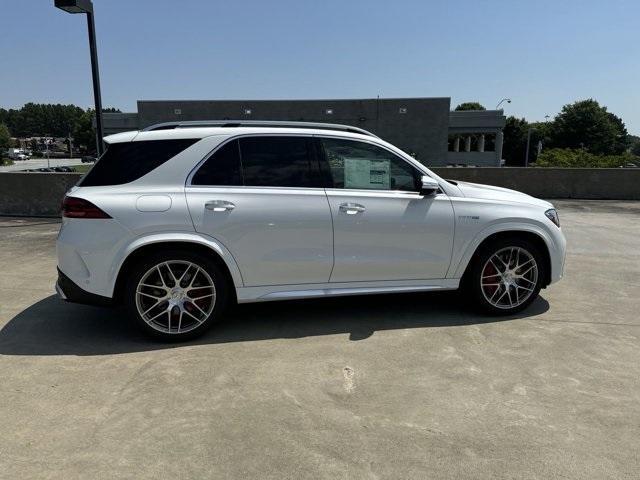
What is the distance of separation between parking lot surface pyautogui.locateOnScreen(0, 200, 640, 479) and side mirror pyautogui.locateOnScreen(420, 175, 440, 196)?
1.23 meters

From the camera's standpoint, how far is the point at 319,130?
4.59m

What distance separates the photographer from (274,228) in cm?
422

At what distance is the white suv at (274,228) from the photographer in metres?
4.04

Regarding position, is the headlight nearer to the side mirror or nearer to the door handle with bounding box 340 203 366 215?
the side mirror

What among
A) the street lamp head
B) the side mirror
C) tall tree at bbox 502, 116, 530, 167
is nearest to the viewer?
the side mirror

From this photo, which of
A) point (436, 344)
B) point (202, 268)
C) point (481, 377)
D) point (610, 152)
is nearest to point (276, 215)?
point (202, 268)

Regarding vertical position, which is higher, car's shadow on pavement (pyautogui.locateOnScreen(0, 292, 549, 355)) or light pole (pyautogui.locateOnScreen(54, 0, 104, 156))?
light pole (pyautogui.locateOnScreen(54, 0, 104, 156))

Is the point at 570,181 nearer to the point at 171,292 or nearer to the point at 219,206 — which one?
the point at 219,206

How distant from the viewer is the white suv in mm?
4043

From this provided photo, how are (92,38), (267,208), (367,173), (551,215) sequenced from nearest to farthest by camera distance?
(267,208) → (367,173) → (551,215) → (92,38)

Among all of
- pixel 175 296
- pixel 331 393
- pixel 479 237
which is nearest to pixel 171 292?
pixel 175 296

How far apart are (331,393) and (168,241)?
71.1 inches

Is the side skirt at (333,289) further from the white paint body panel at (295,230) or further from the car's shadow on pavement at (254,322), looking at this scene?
the car's shadow on pavement at (254,322)

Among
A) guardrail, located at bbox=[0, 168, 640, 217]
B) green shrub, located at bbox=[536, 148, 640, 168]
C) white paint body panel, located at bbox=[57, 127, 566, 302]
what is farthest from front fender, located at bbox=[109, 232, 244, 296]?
green shrub, located at bbox=[536, 148, 640, 168]
